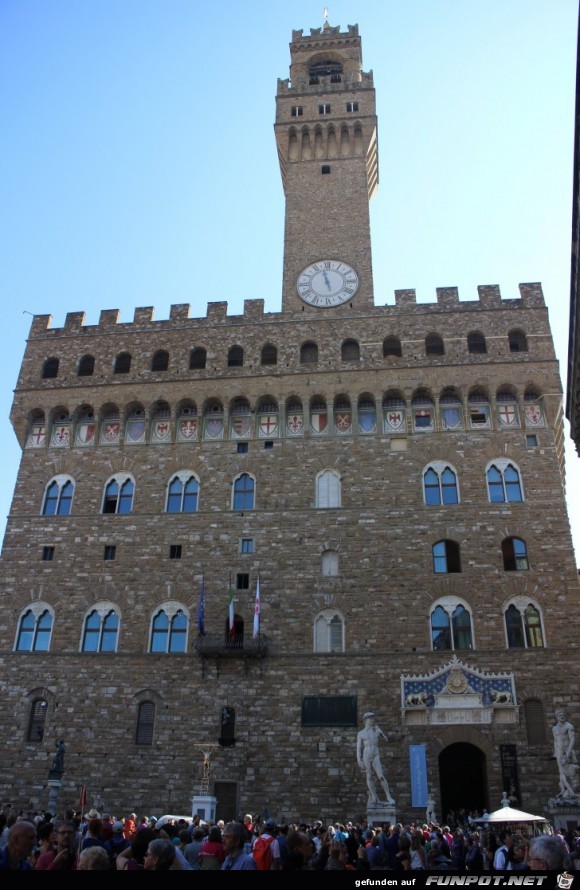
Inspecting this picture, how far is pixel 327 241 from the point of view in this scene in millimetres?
31422

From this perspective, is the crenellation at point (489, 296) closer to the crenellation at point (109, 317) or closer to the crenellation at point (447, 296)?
the crenellation at point (447, 296)

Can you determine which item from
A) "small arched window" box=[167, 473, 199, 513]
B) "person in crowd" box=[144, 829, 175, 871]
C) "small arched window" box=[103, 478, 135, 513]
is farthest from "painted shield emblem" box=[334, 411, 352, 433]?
"person in crowd" box=[144, 829, 175, 871]

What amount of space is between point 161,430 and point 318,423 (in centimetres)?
603

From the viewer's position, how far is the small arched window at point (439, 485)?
25688 mm

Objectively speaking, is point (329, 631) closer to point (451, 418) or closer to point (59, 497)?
point (451, 418)

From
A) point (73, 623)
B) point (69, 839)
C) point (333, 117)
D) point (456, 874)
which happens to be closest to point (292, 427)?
point (73, 623)

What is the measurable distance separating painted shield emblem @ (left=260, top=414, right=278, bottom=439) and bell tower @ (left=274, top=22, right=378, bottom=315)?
463cm

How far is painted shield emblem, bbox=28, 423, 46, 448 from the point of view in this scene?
28.8m

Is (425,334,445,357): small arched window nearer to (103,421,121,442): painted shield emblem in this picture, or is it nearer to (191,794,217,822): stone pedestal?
(103,421,121,442): painted shield emblem

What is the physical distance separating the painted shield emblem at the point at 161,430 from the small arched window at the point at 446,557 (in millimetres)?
10795

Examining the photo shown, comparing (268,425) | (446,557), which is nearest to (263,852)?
(446,557)

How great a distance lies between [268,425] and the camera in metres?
27.8

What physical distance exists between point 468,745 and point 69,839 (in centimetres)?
1855

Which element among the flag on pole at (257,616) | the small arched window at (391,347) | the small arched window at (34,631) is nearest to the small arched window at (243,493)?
the flag on pole at (257,616)
